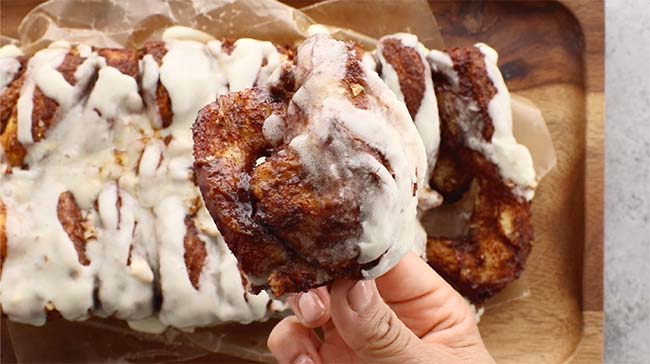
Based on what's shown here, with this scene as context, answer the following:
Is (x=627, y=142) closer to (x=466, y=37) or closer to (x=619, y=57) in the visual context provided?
(x=619, y=57)

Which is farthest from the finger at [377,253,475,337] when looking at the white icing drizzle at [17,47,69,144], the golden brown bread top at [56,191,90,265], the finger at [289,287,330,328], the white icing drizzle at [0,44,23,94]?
the white icing drizzle at [0,44,23,94]

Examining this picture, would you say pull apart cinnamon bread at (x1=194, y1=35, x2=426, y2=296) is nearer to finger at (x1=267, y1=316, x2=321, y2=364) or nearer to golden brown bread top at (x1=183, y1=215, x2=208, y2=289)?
finger at (x1=267, y1=316, x2=321, y2=364)

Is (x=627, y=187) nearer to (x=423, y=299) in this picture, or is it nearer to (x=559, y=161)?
(x=559, y=161)

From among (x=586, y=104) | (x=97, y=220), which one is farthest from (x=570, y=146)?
(x=97, y=220)

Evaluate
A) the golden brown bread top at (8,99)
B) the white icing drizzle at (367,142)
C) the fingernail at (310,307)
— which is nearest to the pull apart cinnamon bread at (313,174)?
the white icing drizzle at (367,142)

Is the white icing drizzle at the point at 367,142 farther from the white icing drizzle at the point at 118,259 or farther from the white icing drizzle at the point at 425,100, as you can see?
the white icing drizzle at the point at 118,259

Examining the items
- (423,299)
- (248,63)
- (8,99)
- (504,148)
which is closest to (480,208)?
(504,148)
